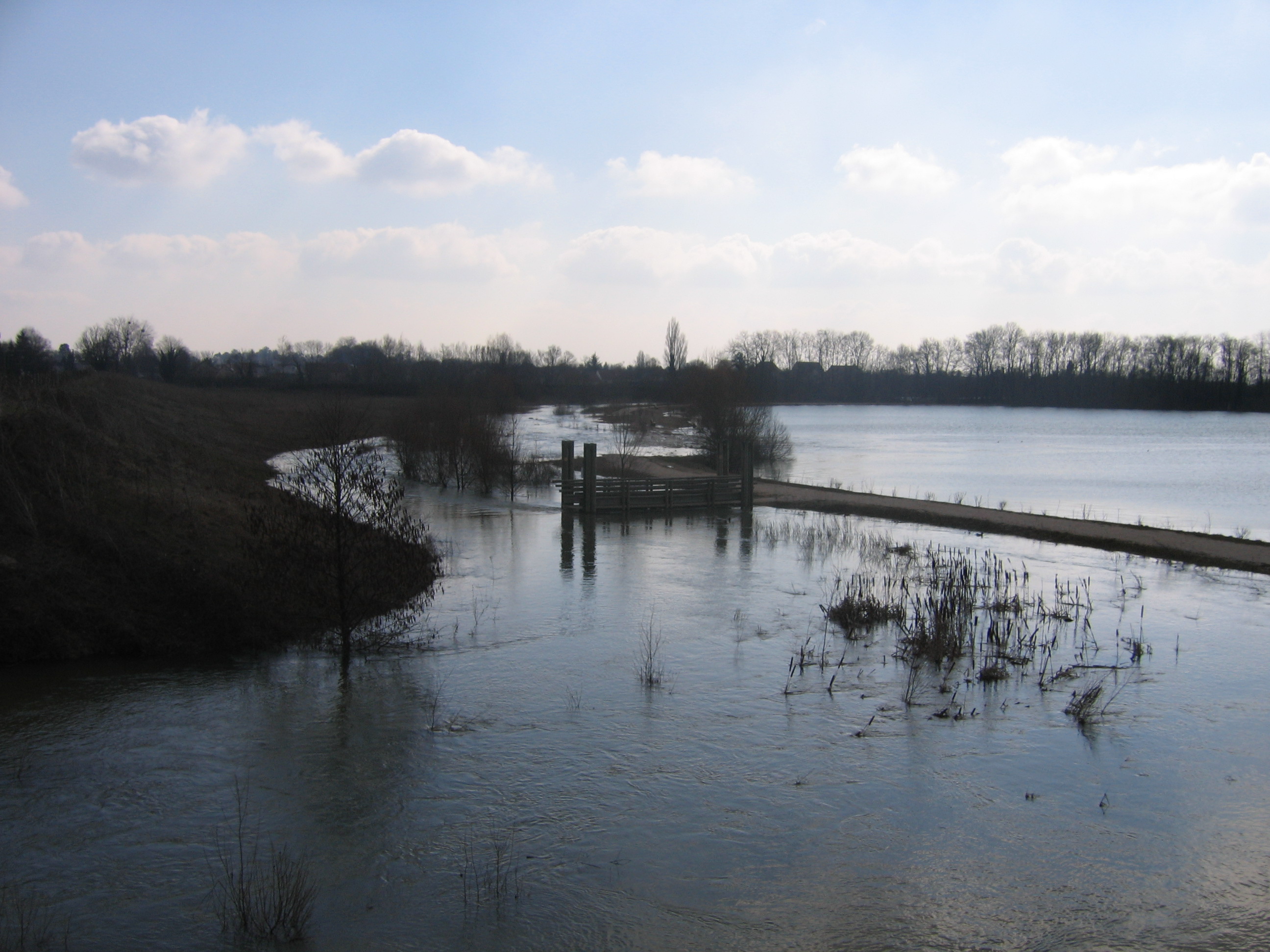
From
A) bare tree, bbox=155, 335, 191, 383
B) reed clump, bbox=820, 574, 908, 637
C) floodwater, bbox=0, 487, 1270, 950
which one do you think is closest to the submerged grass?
reed clump, bbox=820, 574, 908, 637

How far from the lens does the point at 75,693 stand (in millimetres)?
10391

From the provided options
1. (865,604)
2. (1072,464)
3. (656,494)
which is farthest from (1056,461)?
(865,604)

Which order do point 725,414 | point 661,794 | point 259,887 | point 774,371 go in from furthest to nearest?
1. point 774,371
2. point 725,414
3. point 661,794
4. point 259,887

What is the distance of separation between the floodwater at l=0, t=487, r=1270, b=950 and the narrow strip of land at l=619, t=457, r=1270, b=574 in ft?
25.8

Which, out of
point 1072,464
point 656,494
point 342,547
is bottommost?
point 1072,464

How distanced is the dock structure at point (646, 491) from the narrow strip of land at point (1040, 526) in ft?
6.57

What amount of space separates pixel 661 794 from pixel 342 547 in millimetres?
6161

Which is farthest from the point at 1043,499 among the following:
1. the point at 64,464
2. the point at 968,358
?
the point at 968,358

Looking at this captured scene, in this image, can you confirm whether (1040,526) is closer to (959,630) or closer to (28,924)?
(959,630)

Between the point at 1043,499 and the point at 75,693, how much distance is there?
33.8m

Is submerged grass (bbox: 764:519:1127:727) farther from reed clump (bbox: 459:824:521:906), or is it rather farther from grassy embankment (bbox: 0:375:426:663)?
grassy embankment (bbox: 0:375:426:663)

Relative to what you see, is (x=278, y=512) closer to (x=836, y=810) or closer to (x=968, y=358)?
(x=836, y=810)

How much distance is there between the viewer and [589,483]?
89.8 ft

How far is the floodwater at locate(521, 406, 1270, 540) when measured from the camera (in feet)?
108
